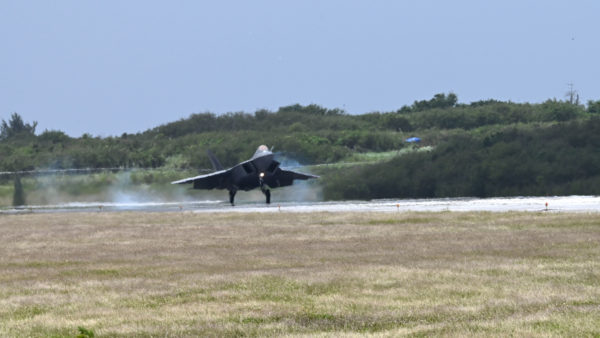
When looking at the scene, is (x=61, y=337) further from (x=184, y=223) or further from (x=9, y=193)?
(x=9, y=193)

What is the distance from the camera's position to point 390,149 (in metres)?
106

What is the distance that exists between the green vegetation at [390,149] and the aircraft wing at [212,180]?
1123 cm

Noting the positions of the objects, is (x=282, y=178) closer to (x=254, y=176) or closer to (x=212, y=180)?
(x=254, y=176)

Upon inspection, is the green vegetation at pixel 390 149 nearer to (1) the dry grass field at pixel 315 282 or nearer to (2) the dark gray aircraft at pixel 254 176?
(2) the dark gray aircraft at pixel 254 176

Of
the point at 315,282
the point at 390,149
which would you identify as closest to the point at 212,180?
the point at 390,149

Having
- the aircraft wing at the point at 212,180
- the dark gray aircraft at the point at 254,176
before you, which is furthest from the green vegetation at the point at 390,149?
the aircraft wing at the point at 212,180

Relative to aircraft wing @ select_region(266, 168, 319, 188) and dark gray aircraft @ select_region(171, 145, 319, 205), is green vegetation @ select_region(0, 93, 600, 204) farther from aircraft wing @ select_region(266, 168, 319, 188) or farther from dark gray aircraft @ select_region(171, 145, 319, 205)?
dark gray aircraft @ select_region(171, 145, 319, 205)

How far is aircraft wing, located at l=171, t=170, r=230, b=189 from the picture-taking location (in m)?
63.5

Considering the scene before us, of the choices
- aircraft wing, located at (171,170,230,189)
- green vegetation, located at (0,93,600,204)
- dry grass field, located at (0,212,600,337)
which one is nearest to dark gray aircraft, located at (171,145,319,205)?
aircraft wing, located at (171,170,230,189)

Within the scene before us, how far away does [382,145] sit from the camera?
10606 cm

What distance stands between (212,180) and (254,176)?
5735 millimetres

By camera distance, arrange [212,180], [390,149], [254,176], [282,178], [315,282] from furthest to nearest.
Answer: [390,149] < [212,180] < [282,178] < [254,176] < [315,282]

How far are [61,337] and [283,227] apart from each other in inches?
970

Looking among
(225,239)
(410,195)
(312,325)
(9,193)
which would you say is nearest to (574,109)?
(410,195)
